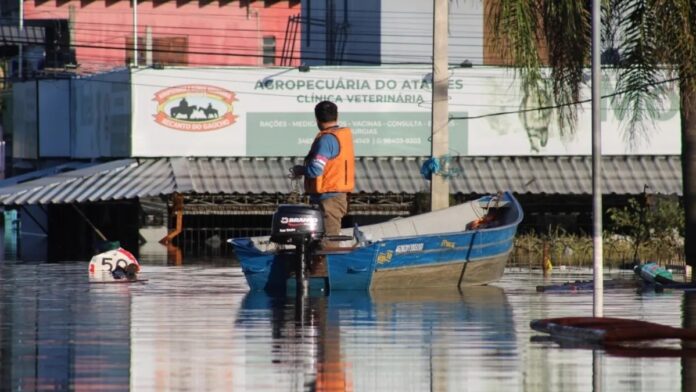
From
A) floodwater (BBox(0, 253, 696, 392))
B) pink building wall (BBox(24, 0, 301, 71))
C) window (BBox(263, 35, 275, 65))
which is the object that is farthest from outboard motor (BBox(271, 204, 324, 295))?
window (BBox(263, 35, 275, 65))

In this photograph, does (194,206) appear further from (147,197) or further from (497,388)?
(497,388)

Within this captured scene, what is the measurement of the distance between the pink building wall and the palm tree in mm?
35504

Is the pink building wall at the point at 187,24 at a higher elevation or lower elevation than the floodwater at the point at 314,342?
higher

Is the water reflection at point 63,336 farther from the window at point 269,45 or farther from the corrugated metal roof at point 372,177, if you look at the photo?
the window at point 269,45

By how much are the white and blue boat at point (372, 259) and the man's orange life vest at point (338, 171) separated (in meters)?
0.63

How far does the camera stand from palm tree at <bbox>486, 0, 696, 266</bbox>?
995 inches

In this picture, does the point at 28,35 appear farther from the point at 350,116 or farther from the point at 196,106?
the point at 350,116

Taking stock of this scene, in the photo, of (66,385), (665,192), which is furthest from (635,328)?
(665,192)

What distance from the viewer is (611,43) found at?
2742 cm

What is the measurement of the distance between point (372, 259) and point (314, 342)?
24.2 feet

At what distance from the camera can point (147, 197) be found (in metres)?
45.8

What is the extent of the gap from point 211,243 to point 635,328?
106 ft

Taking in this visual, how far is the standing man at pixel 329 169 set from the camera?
21078 mm

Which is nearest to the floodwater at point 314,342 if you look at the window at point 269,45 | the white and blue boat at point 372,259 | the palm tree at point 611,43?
the white and blue boat at point 372,259
